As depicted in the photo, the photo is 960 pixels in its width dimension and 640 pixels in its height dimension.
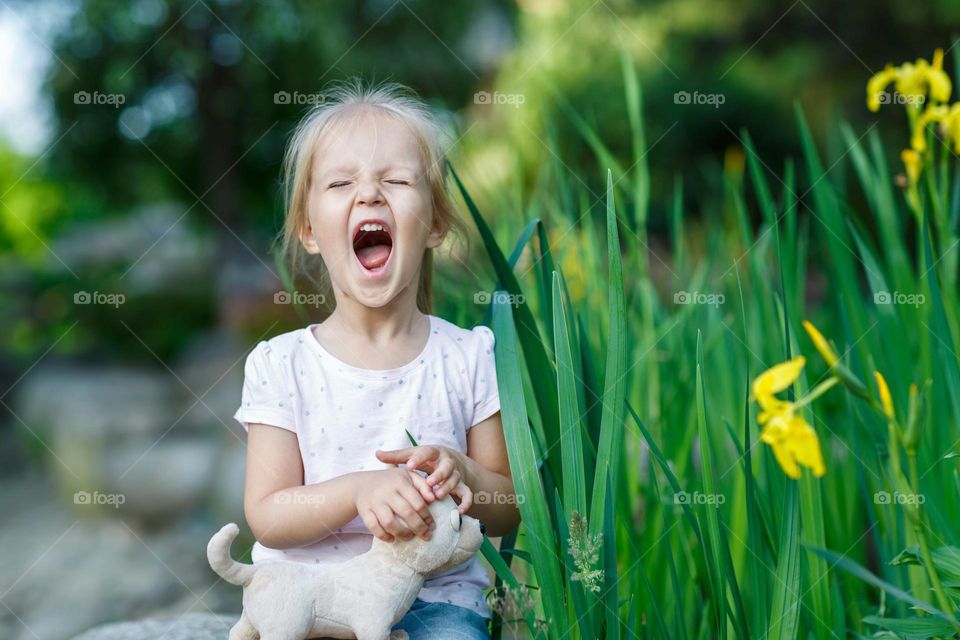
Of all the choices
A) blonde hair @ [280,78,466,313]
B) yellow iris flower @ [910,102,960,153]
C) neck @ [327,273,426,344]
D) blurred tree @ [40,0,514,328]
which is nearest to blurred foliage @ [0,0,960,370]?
blurred tree @ [40,0,514,328]

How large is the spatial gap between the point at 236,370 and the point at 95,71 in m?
2.50

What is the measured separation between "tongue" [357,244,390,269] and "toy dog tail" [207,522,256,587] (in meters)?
0.38

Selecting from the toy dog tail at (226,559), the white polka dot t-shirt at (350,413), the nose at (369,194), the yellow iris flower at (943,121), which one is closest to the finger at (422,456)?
the white polka dot t-shirt at (350,413)

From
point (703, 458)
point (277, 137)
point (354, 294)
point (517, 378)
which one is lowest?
point (703, 458)

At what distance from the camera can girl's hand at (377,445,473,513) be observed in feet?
3.34

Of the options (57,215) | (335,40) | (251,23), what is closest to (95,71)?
(251,23)

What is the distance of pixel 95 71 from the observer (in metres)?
6.65

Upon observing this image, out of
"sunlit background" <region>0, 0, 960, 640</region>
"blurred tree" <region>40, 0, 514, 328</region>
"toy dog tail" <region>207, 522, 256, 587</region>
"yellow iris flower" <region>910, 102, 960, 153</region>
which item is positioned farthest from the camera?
"blurred tree" <region>40, 0, 514, 328</region>

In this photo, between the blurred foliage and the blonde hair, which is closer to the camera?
the blonde hair

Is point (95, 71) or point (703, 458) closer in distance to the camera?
point (703, 458)

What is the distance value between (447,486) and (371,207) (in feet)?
1.23

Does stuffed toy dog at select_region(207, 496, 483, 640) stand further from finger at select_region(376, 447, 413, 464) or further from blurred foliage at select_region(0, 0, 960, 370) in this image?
blurred foliage at select_region(0, 0, 960, 370)

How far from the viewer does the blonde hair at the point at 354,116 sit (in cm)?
121

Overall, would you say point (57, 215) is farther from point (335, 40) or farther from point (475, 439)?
point (475, 439)
